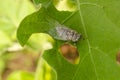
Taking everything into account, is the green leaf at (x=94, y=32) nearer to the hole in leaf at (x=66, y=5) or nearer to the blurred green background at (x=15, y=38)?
the hole in leaf at (x=66, y=5)

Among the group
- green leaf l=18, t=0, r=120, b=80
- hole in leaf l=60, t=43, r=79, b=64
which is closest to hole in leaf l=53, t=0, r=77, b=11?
green leaf l=18, t=0, r=120, b=80

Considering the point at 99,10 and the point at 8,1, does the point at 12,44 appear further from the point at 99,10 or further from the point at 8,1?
the point at 99,10

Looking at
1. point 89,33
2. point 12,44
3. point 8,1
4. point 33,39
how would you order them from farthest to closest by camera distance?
point 8,1, point 12,44, point 33,39, point 89,33

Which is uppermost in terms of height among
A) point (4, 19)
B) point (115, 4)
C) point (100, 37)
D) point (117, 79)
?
point (115, 4)

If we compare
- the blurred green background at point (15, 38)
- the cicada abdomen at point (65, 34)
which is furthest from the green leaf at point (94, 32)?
the blurred green background at point (15, 38)

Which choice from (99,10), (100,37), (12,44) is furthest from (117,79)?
(12,44)

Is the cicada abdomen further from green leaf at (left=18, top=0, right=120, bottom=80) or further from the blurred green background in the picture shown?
the blurred green background

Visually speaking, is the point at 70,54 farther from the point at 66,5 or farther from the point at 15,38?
the point at 15,38
